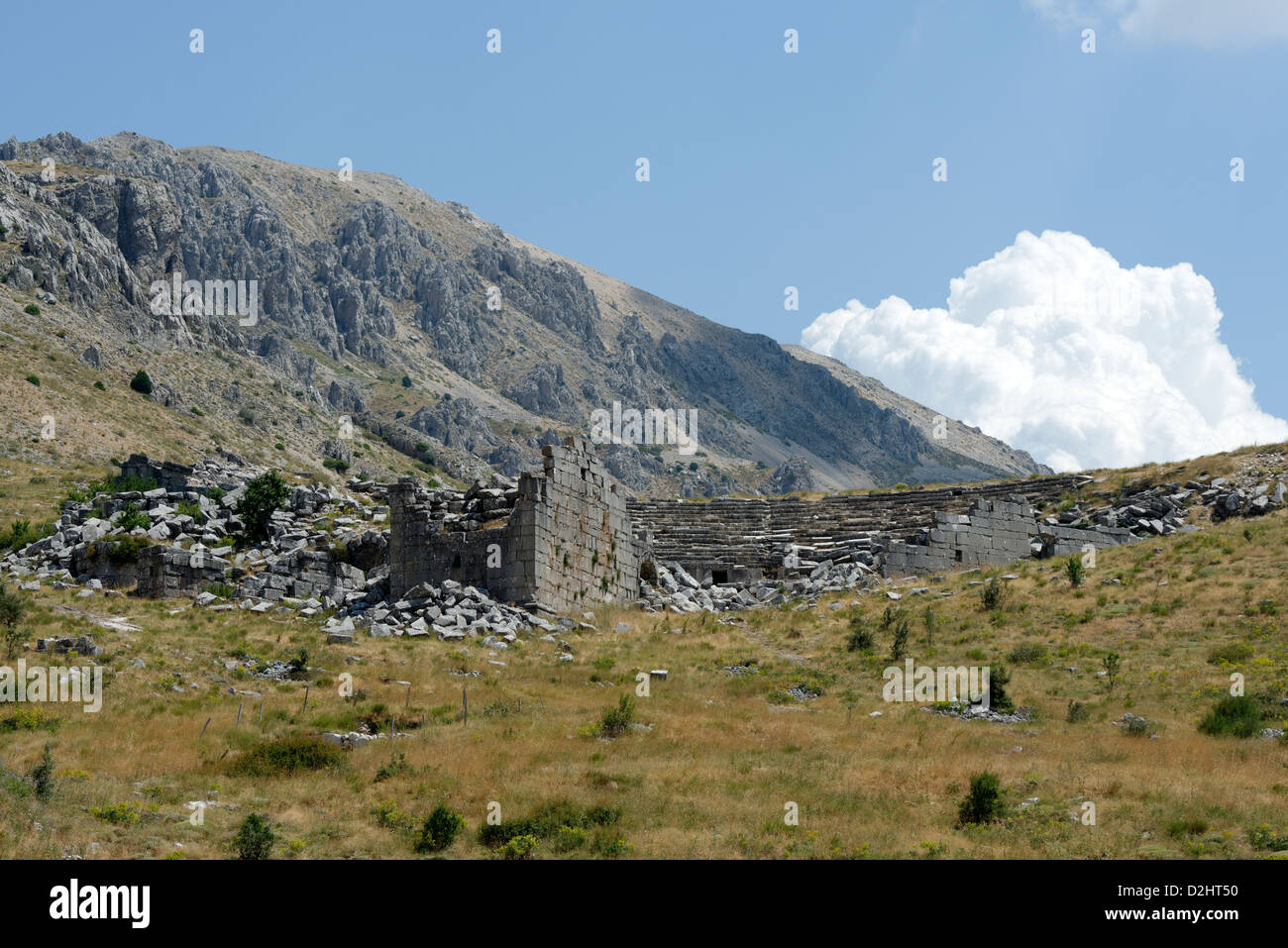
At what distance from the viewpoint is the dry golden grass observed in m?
14.9

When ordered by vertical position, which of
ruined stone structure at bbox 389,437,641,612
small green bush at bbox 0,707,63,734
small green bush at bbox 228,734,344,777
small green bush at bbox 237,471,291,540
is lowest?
small green bush at bbox 228,734,344,777

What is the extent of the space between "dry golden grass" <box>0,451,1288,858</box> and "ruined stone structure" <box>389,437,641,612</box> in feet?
7.07

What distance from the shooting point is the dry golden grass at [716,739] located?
48.7 feet

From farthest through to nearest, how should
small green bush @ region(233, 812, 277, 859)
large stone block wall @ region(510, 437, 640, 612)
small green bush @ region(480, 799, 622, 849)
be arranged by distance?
large stone block wall @ region(510, 437, 640, 612), small green bush @ region(480, 799, 622, 849), small green bush @ region(233, 812, 277, 859)

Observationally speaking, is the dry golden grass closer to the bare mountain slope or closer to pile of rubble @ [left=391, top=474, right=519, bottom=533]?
pile of rubble @ [left=391, top=474, right=519, bottom=533]

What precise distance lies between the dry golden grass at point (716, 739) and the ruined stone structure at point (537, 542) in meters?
2.16

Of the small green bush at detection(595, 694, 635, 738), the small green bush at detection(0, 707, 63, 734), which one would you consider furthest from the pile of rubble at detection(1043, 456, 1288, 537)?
the small green bush at detection(0, 707, 63, 734)

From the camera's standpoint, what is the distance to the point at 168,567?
31.6m

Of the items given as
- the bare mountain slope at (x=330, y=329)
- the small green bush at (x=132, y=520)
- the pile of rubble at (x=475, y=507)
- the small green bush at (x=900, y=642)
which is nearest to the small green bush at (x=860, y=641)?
the small green bush at (x=900, y=642)

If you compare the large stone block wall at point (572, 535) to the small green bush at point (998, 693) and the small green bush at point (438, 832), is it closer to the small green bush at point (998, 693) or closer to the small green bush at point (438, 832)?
the small green bush at point (998, 693)

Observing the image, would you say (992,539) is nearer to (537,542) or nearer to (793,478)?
(537,542)

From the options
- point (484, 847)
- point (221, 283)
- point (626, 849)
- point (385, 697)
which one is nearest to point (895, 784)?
point (626, 849)

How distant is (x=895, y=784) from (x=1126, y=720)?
5677mm
